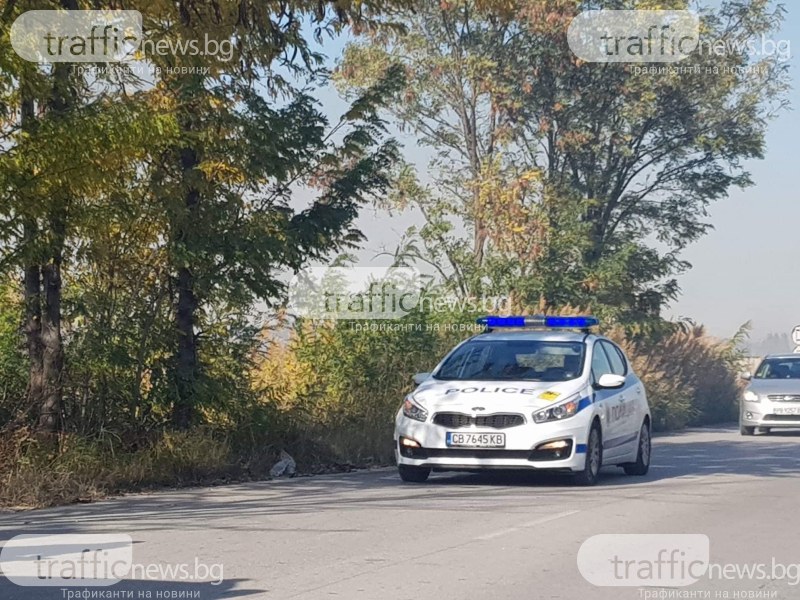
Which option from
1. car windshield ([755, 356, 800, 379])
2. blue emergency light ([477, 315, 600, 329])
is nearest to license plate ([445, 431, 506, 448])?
blue emergency light ([477, 315, 600, 329])

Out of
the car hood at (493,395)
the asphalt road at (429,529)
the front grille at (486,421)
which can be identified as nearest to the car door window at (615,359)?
the asphalt road at (429,529)

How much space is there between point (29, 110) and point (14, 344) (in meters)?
2.86

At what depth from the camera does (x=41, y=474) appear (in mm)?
12844

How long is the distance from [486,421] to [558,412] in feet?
2.44

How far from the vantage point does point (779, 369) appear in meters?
29.1

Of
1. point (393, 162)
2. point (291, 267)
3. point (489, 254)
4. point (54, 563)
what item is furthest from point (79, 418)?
point (489, 254)

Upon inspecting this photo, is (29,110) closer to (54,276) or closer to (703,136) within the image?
(54,276)

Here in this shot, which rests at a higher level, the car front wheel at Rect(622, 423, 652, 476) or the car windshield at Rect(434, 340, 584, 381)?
the car windshield at Rect(434, 340, 584, 381)

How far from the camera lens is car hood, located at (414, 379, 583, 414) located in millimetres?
13836

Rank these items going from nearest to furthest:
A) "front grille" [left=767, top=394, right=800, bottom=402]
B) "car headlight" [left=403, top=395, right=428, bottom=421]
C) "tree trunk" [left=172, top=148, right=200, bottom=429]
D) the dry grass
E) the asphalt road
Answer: the asphalt road
the dry grass
"car headlight" [left=403, top=395, right=428, bottom=421]
"tree trunk" [left=172, top=148, right=200, bottom=429]
"front grille" [left=767, top=394, right=800, bottom=402]

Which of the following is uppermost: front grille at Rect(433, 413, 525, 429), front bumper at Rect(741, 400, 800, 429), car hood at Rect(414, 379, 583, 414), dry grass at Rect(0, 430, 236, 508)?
car hood at Rect(414, 379, 583, 414)

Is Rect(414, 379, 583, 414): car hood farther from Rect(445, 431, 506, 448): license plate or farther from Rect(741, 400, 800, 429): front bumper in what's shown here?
Rect(741, 400, 800, 429): front bumper

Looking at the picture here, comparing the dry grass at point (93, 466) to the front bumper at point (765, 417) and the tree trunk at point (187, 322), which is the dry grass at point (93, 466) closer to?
the tree trunk at point (187, 322)

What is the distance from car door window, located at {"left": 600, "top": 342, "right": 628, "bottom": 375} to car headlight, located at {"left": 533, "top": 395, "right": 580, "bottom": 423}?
7.20 feet
